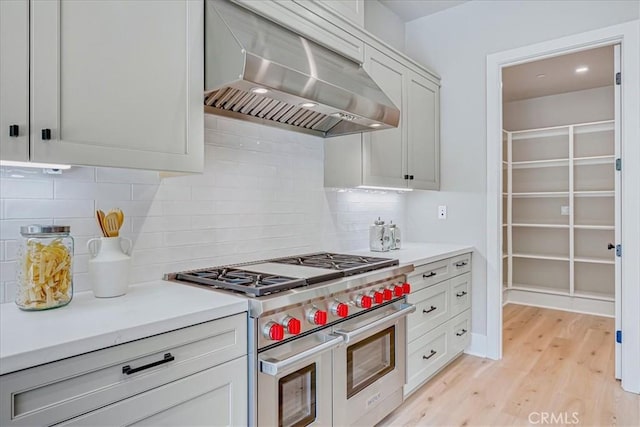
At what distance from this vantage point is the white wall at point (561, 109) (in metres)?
4.84

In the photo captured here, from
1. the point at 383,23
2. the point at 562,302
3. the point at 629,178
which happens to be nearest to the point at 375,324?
the point at 629,178

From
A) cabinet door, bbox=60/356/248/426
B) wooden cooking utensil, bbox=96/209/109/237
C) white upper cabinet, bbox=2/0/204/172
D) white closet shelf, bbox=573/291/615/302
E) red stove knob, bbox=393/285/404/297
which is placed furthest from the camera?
white closet shelf, bbox=573/291/615/302

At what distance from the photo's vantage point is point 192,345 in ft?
4.18

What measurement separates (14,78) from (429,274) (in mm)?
2306

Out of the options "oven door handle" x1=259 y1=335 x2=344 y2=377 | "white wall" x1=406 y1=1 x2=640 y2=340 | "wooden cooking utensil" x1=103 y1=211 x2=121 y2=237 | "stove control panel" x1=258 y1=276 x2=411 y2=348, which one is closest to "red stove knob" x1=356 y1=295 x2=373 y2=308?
"stove control panel" x1=258 y1=276 x2=411 y2=348

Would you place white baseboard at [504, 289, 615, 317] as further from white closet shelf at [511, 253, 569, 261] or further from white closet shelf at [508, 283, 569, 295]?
white closet shelf at [511, 253, 569, 261]

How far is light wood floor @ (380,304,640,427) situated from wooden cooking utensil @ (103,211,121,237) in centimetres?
172

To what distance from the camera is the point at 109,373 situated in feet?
3.56

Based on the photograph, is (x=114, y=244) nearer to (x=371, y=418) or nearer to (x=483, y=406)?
(x=371, y=418)

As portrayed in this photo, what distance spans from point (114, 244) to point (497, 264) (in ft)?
9.15

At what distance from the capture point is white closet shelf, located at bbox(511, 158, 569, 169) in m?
4.89

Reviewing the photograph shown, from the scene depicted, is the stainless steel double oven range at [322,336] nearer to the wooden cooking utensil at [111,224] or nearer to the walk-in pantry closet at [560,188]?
the wooden cooking utensil at [111,224]

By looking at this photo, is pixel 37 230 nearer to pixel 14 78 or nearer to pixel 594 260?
pixel 14 78

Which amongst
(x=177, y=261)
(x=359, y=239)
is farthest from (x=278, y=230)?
(x=359, y=239)
